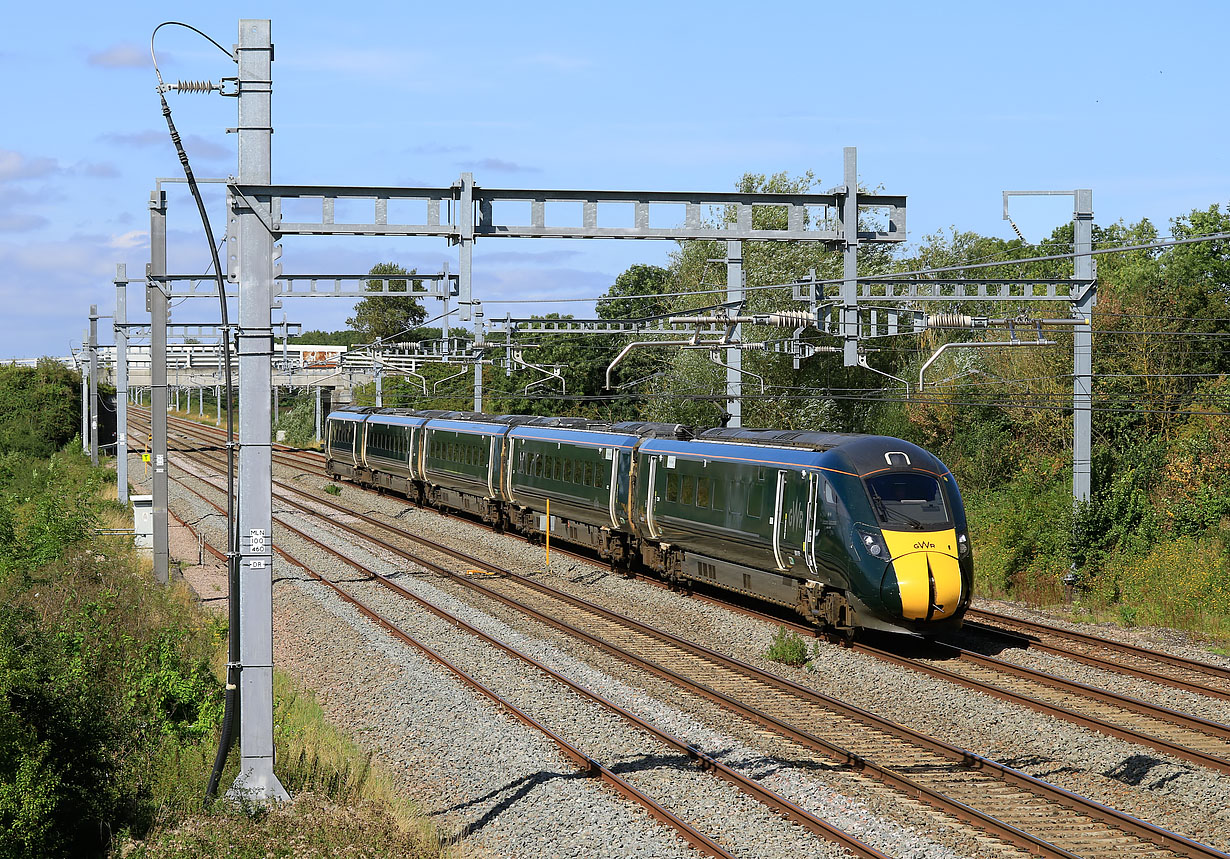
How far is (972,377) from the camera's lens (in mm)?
38844

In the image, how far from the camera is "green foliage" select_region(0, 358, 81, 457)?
176ft

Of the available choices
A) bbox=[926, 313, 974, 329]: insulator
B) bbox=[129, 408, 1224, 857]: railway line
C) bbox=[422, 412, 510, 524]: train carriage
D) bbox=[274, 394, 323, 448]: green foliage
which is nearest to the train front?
bbox=[129, 408, 1224, 857]: railway line

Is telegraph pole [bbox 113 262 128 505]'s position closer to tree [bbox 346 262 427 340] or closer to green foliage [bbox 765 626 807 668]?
green foliage [bbox 765 626 807 668]

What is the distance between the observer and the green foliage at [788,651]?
16797 mm

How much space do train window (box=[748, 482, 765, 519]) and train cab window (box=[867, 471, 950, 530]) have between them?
2.61 metres

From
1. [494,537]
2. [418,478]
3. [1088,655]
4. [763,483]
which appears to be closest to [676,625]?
[763,483]

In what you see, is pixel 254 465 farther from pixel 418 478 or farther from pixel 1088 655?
pixel 418 478

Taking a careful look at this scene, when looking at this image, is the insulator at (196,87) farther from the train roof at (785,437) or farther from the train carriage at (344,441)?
the train carriage at (344,441)

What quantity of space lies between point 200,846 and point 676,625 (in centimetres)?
1179

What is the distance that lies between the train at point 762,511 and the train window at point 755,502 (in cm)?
3

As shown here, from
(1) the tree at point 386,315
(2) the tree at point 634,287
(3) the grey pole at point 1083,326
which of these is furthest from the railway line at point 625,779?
(1) the tree at point 386,315

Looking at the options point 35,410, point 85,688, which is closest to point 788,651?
point 85,688

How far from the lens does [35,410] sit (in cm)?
5475

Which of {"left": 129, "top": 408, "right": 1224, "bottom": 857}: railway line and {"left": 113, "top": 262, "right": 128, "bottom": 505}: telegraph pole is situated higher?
{"left": 113, "top": 262, "right": 128, "bottom": 505}: telegraph pole
